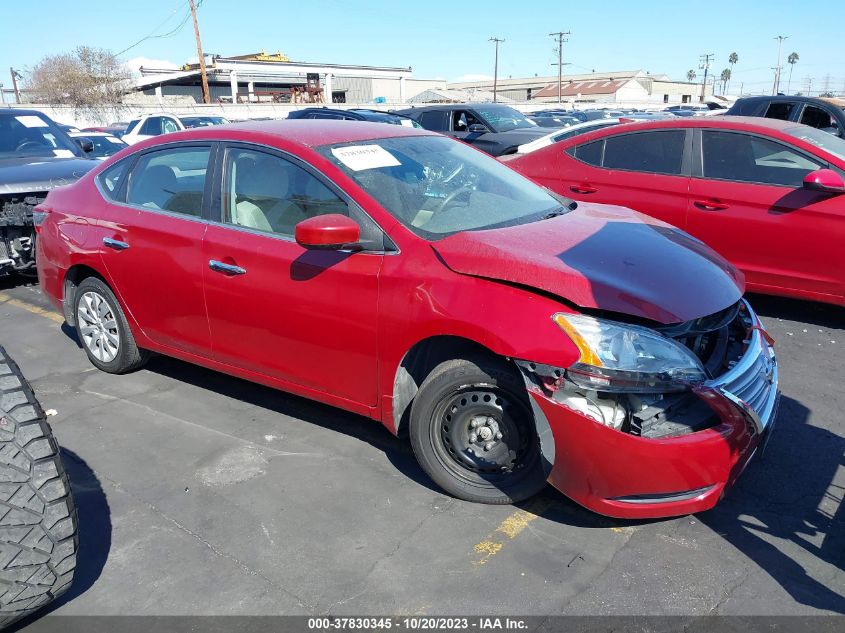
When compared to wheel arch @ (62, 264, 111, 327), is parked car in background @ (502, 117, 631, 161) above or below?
above

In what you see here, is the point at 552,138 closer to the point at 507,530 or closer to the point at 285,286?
the point at 285,286

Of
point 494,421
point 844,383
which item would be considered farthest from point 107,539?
point 844,383

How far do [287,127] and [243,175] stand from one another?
Result: 412 millimetres

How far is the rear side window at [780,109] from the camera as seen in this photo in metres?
11.2

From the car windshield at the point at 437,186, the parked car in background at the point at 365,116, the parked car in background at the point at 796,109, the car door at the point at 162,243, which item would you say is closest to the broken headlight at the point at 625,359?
the car windshield at the point at 437,186

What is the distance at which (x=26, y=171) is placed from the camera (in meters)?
6.88

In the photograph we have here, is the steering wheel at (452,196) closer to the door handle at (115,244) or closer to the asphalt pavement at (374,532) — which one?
the asphalt pavement at (374,532)

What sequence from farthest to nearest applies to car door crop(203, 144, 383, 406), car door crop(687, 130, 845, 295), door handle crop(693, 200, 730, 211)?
door handle crop(693, 200, 730, 211), car door crop(687, 130, 845, 295), car door crop(203, 144, 383, 406)

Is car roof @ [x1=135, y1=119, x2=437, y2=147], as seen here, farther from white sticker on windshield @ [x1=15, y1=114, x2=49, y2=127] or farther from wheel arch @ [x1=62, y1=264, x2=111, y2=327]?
white sticker on windshield @ [x1=15, y1=114, x2=49, y2=127]

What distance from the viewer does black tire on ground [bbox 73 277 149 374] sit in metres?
4.65

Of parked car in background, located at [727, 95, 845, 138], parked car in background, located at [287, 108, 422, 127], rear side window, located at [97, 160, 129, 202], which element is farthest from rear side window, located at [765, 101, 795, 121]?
rear side window, located at [97, 160, 129, 202]

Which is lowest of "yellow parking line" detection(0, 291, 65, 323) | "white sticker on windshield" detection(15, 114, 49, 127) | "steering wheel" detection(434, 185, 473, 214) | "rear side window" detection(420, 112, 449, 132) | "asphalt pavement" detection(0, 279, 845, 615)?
"yellow parking line" detection(0, 291, 65, 323)

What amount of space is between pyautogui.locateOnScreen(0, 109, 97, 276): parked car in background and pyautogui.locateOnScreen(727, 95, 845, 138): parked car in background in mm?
9706

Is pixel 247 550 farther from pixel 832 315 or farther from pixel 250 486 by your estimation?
pixel 832 315
